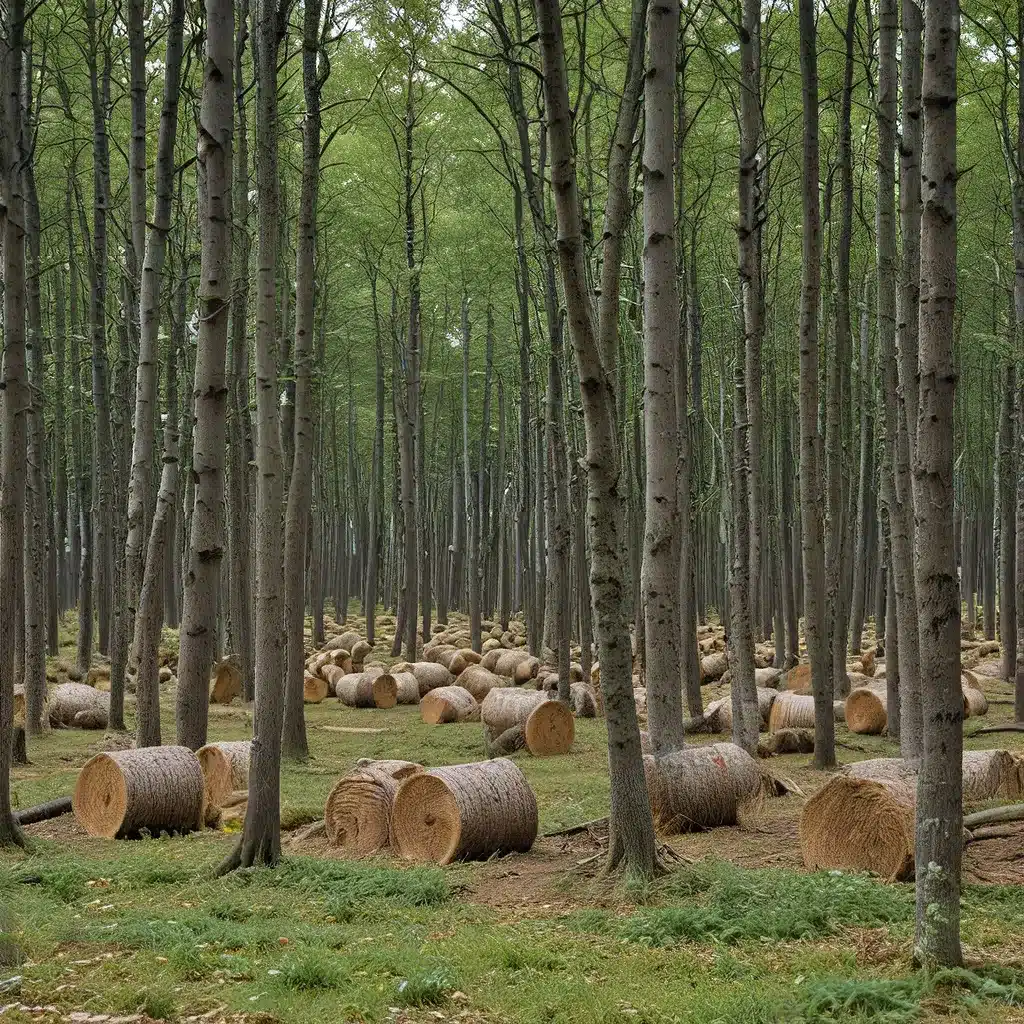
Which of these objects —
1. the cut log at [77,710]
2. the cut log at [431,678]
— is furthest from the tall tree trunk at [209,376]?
the cut log at [431,678]

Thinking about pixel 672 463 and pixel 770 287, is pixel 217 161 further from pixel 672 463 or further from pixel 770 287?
pixel 770 287

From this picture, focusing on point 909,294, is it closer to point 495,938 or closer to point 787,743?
point 787,743

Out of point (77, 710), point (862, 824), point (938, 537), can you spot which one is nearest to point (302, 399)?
point (77, 710)

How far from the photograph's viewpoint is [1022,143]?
14.6 metres

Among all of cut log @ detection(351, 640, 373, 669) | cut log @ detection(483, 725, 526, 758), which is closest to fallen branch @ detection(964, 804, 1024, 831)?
cut log @ detection(483, 725, 526, 758)

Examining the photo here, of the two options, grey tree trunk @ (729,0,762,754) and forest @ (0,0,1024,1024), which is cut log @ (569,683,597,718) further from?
grey tree trunk @ (729,0,762,754)

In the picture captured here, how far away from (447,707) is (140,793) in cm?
859

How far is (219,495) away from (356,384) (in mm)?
34170

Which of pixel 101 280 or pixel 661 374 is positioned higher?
pixel 101 280

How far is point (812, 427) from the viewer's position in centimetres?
1158

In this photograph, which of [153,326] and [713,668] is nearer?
[153,326]

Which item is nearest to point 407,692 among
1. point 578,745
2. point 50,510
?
point 578,745

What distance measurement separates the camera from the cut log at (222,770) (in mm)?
9961

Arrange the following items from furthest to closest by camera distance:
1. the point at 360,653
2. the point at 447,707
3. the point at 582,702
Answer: the point at 360,653
the point at 447,707
the point at 582,702
